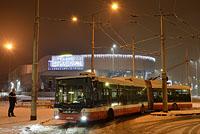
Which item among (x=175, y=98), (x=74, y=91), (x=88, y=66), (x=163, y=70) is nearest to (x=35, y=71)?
(x=74, y=91)

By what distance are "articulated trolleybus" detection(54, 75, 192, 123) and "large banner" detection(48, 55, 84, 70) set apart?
82206 millimetres

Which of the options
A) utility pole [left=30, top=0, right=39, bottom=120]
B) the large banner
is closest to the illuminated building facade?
the large banner

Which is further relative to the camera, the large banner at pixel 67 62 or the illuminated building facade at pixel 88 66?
the illuminated building facade at pixel 88 66

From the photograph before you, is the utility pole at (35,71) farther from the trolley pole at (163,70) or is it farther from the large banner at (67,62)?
the large banner at (67,62)

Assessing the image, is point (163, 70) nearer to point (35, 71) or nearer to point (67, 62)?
point (35, 71)

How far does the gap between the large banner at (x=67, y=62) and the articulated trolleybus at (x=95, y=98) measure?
270 ft

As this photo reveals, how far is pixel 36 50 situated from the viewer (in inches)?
865

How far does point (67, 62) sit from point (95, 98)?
92.1 m

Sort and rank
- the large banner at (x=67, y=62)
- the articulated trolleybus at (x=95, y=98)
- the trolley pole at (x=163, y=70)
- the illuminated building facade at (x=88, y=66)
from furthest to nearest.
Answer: the illuminated building facade at (x=88, y=66), the large banner at (x=67, y=62), the trolley pole at (x=163, y=70), the articulated trolleybus at (x=95, y=98)

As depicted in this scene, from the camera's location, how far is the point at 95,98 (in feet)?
66.2

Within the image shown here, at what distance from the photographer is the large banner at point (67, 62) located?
365 ft

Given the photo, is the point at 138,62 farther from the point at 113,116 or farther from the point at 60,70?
the point at 113,116

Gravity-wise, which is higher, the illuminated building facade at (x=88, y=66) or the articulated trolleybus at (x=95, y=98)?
the illuminated building facade at (x=88, y=66)

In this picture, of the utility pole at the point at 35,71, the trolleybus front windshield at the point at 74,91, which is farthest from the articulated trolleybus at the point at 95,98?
the utility pole at the point at 35,71
